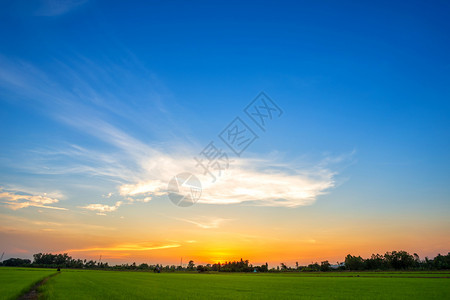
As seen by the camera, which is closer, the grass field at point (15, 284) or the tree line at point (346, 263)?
the grass field at point (15, 284)

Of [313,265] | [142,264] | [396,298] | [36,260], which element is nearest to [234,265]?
[313,265]

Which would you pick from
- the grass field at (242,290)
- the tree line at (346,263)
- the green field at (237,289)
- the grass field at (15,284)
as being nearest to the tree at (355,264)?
the tree line at (346,263)

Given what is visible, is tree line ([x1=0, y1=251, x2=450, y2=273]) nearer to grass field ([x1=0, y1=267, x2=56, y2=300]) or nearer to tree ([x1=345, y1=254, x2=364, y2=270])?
tree ([x1=345, y1=254, x2=364, y2=270])

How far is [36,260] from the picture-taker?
7279 inches

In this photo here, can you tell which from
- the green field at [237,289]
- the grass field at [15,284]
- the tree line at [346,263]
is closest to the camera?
the grass field at [15,284]

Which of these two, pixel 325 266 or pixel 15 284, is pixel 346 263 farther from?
pixel 15 284

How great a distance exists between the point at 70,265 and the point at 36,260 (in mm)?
30097

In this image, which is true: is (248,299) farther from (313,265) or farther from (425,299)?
(313,265)

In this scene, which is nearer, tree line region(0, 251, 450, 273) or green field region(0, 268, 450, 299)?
green field region(0, 268, 450, 299)

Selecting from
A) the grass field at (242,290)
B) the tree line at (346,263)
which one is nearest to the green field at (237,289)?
the grass field at (242,290)

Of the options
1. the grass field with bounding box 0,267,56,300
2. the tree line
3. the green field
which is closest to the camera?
the grass field with bounding box 0,267,56,300

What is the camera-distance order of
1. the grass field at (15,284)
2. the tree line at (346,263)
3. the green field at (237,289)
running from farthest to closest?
the tree line at (346,263)
the green field at (237,289)
the grass field at (15,284)

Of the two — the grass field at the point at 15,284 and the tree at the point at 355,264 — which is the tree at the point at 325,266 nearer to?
the tree at the point at 355,264

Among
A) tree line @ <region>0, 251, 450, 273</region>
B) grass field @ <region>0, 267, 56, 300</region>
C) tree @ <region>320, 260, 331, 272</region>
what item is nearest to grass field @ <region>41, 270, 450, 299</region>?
grass field @ <region>0, 267, 56, 300</region>
